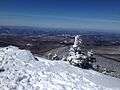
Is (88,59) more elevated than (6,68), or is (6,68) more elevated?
(6,68)

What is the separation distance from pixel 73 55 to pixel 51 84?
19727mm

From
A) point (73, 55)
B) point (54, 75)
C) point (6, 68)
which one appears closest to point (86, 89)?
point (54, 75)

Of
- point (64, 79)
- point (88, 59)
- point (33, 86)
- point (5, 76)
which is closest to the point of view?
point (33, 86)

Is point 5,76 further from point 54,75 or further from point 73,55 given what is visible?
point 73,55

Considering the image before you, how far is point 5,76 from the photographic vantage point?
14.6 meters

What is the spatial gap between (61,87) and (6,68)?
16.2 feet

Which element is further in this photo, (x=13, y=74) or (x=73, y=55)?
(x=73, y=55)

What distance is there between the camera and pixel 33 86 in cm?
1369

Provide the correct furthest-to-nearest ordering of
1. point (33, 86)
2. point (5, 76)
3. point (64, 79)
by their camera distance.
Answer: point (64, 79), point (5, 76), point (33, 86)

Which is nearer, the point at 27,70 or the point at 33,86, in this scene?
the point at 33,86

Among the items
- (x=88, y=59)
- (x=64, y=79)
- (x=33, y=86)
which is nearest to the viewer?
(x=33, y=86)

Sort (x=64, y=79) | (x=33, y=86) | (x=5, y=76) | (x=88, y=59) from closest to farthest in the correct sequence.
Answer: (x=33, y=86) < (x=5, y=76) < (x=64, y=79) < (x=88, y=59)

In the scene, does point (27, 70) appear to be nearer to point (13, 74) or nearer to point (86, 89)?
point (13, 74)

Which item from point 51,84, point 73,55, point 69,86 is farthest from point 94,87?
point 73,55
